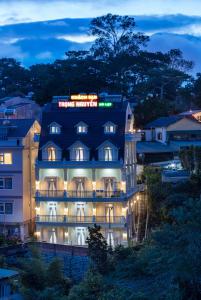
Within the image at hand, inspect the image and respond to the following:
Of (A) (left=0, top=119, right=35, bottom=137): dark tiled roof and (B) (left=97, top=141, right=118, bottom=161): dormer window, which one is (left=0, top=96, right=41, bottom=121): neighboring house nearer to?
(A) (left=0, top=119, right=35, bottom=137): dark tiled roof

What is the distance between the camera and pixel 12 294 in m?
26.7

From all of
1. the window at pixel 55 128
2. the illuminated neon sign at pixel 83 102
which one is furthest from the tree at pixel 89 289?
the illuminated neon sign at pixel 83 102

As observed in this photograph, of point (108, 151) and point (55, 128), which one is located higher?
point (55, 128)

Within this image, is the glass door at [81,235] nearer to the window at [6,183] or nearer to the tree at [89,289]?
the window at [6,183]

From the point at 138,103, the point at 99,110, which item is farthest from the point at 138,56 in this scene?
the point at 99,110

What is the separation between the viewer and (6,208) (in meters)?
39.5

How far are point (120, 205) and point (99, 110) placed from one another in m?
5.31

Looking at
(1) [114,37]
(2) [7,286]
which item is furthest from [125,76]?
(2) [7,286]

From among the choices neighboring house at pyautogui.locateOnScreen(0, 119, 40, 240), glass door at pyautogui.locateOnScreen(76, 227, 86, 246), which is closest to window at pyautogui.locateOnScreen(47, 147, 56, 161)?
neighboring house at pyautogui.locateOnScreen(0, 119, 40, 240)

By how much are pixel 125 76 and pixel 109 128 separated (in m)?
23.3

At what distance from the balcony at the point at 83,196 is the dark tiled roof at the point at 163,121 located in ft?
45.1

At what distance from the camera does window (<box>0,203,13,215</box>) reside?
39.5 m

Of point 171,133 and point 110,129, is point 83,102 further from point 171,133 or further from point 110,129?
point 171,133

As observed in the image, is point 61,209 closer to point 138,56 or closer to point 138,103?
point 138,103
